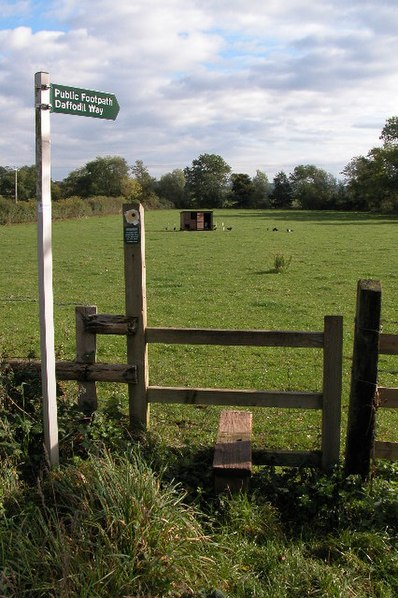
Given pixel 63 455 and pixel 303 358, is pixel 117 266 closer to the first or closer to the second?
pixel 303 358

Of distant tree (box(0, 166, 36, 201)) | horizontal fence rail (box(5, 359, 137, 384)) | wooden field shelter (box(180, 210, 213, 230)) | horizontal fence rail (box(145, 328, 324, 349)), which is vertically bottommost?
horizontal fence rail (box(5, 359, 137, 384))

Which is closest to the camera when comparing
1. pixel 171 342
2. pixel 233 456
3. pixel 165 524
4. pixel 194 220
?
pixel 165 524

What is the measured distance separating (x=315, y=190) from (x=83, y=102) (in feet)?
363

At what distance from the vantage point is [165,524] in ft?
12.7

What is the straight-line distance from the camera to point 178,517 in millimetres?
4035

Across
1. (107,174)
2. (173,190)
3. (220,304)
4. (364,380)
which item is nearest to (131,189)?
(107,174)

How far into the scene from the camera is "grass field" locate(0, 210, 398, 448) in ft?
25.1

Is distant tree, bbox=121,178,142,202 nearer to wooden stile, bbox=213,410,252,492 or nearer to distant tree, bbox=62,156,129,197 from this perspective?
distant tree, bbox=62,156,129,197

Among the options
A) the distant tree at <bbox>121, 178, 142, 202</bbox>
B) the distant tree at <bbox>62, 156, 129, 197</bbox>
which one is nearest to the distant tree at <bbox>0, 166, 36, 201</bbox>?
the distant tree at <bbox>62, 156, 129, 197</bbox>

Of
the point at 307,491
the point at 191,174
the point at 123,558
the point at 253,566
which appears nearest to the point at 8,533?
the point at 123,558

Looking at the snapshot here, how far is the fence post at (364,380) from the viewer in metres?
4.95

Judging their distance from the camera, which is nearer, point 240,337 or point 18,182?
point 240,337

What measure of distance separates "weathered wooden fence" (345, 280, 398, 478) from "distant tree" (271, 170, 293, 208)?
115 meters

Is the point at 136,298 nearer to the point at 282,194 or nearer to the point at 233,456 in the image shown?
the point at 233,456
